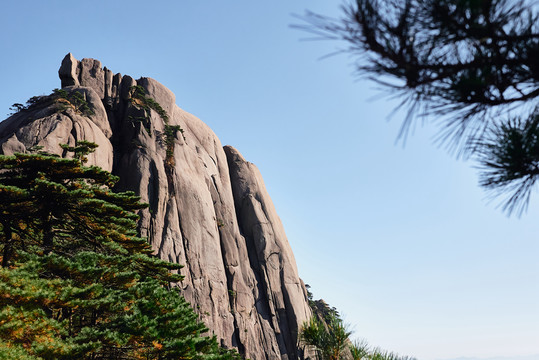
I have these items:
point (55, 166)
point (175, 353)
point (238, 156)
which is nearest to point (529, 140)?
point (175, 353)

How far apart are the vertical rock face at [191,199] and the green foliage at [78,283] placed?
10.8 m

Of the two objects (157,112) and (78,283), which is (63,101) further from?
(78,283)

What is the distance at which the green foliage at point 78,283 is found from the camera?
419 inches

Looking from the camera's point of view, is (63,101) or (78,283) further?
(63,101)

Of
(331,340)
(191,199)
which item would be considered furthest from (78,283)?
(191,199)

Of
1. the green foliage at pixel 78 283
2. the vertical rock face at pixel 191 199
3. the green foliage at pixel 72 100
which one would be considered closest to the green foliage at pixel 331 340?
the green foliage at pixel 78 283

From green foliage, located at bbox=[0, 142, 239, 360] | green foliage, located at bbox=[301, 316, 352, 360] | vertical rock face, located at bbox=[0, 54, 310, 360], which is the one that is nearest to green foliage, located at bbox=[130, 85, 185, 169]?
vertical rock face, located at bbox=[0, 54, 310, 360]

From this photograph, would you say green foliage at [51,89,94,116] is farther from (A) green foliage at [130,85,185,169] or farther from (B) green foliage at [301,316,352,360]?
(B) green foliage at [301,316,352,360]

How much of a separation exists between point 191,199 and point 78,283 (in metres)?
18.7

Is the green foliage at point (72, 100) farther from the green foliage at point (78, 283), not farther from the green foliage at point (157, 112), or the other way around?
the green foliage at point (78, 283)

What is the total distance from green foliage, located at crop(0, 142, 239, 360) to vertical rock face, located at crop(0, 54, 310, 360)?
1080 centimetres

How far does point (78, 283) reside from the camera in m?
13.0

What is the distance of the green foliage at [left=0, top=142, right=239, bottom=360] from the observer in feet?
34.9

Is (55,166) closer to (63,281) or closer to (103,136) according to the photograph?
(63,281)
